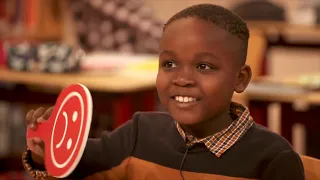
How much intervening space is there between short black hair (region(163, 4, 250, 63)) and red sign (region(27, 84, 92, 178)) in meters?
0.18

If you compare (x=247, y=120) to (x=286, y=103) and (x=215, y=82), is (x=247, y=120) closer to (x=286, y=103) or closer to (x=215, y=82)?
(x=215, y=82)

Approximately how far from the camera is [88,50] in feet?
12.4

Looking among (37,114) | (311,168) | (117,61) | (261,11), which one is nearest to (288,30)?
(261,11)

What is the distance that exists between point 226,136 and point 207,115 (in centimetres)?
6

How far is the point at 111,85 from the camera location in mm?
2205

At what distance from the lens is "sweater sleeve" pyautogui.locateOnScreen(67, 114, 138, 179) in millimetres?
1153

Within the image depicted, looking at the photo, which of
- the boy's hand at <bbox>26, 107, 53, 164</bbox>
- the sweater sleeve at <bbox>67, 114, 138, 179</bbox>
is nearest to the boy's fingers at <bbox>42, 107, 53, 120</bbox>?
the boy's hand at <bbox>26, 107, 53, 164</bbox>

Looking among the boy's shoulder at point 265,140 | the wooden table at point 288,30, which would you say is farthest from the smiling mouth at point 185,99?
the wooden table at point 288,30

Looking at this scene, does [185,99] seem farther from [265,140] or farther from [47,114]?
[47,114]

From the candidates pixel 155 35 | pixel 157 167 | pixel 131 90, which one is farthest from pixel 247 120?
pixel 155 35

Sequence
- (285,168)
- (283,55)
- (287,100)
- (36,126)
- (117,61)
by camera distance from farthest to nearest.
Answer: (283,55) < (117,61) < (287,100) < (36,126) < (285,168)

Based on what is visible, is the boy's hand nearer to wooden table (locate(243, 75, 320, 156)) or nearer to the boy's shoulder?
the boy's shoulder

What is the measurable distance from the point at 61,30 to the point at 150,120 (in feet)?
9.62

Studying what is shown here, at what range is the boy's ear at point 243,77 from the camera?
1.04 meters
